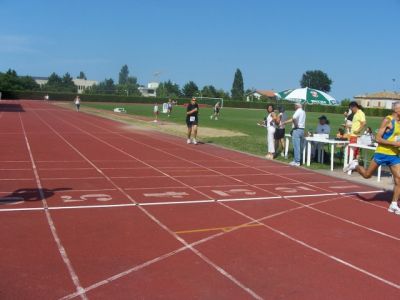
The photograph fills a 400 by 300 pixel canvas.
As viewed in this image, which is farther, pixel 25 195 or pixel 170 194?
pixel 170 194

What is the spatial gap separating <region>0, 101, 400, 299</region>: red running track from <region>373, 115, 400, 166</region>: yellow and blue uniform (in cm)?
91

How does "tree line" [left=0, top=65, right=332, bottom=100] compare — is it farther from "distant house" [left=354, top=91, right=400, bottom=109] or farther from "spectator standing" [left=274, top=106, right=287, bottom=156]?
"spectator standing" [left=274, top=106, right=287, bottom=156]

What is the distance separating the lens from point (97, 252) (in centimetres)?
546

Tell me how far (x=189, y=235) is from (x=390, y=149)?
12.9ft

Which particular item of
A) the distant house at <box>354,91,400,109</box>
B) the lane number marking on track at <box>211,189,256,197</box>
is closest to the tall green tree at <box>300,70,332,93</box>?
the distant house at <box>354,91,400,109</box>

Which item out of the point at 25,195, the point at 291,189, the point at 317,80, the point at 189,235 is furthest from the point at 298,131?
the point at 317,80

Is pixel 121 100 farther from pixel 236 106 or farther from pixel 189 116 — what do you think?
pixel 189 116

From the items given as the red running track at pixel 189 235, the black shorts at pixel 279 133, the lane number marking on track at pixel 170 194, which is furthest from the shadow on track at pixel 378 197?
the black shorts at pixel 279 133

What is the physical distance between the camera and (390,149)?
8.12 m

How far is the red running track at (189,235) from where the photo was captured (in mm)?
4656

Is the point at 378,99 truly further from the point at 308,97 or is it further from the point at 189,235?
the point at 189,235

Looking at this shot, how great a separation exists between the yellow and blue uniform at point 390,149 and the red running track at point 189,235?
2.98 feet

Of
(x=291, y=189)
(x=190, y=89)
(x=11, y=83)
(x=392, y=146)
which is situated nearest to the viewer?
(x=392, y=146)

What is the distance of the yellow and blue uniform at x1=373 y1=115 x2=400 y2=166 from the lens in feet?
26.4
